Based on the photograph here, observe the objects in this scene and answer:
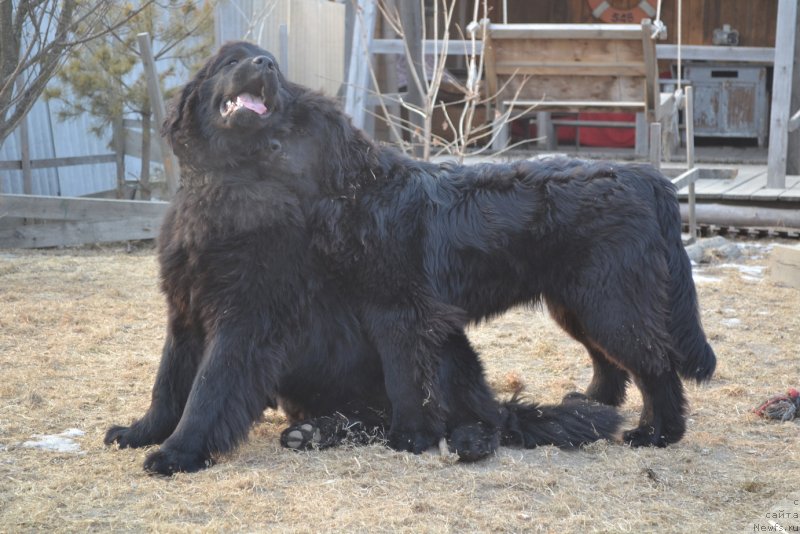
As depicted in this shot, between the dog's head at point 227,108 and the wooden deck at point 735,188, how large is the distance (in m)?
6.61

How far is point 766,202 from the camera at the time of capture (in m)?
9.35

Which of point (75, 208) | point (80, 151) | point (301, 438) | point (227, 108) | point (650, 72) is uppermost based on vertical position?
point (650, 72)

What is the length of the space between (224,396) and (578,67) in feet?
21.0

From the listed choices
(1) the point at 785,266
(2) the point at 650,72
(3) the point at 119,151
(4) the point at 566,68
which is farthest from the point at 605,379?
(3) the point at 119,151

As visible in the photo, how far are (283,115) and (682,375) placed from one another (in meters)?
2.03

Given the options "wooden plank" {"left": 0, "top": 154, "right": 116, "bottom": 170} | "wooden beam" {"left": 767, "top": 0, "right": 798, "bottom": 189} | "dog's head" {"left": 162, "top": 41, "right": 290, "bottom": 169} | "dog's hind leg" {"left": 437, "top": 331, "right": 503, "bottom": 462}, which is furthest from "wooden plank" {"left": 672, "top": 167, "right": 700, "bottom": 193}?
"wooden plank" {"left": 0, "top": 154, "right": 116, "bottom": 170}

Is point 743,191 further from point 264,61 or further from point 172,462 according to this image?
point 172,462

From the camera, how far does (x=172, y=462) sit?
3.42m

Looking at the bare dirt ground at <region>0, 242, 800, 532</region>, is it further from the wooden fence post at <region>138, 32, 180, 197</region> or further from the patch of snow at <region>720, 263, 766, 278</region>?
the wooden fence post at <region>138, 32, 180, 197</region>

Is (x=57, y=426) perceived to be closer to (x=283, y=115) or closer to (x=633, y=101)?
(x=283, y=115)

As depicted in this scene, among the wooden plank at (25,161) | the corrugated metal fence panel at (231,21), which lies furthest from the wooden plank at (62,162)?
the corrugated metal fence panel at (231,21)

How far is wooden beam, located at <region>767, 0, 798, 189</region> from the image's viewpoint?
9.09 meters

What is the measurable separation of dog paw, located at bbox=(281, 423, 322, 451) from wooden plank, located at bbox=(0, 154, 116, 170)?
25.0ft

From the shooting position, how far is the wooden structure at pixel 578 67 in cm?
859
